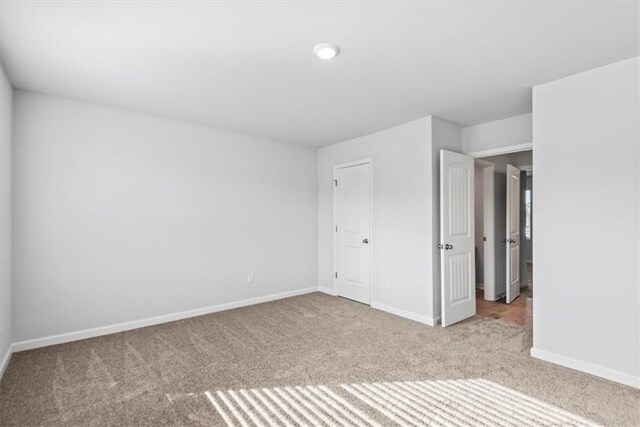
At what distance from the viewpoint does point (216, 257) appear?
14.0 ft

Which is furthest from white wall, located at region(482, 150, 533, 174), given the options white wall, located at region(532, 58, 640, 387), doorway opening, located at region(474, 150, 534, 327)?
white wall, located at region(532, 58, 640, 387)

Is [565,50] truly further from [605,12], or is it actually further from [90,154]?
[90,154]

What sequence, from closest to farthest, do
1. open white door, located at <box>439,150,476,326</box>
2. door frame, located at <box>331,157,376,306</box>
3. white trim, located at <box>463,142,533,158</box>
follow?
white trim, located at <box>463,142,533,158</box>, open white door, located at <box>439,150,476,326</box>, door frame, located at <box>331,157,376,306</box>

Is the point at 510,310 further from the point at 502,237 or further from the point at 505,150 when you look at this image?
the point at 505,150

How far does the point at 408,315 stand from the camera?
157 inches

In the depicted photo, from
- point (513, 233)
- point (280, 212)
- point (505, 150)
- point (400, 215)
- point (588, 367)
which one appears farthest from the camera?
point (280, 212)

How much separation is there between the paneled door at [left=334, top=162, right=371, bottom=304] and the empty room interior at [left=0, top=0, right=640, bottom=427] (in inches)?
2.0

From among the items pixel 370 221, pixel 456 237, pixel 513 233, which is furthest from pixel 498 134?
pixel 370 221

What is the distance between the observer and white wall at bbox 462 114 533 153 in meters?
3.63

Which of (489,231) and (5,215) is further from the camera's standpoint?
(489,231)

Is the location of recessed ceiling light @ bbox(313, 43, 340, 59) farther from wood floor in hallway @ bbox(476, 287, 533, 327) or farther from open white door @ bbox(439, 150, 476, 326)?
wood floor in hallway @ bbox(476, 287, 533, 327)

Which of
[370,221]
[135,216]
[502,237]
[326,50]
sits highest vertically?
[326,50]

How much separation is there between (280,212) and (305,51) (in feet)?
9.64

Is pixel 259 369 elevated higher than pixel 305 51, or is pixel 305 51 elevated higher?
pixel 305 51
